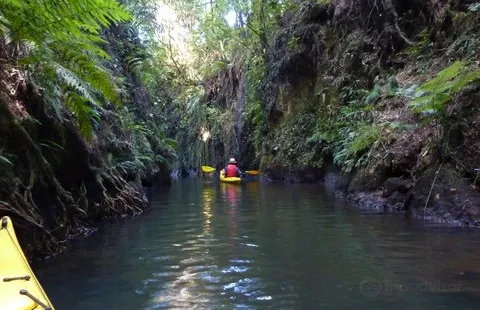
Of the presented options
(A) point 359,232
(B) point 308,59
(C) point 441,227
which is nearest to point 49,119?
(A) point 359,232

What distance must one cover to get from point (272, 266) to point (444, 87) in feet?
14.2

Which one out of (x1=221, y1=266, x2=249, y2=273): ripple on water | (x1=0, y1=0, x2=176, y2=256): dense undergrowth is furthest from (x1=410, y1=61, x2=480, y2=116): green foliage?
(x1=0, y1=0, x2=176, y2=256): dense undergrowth

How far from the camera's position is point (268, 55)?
74.5 ft

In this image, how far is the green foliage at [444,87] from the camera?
7.22 metres

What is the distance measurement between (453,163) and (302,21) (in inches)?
497

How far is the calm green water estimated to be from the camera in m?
4.02

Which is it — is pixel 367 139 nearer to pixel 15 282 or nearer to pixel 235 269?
pixel 235 269

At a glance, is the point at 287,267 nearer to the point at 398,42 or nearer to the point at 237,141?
the point at 398,42

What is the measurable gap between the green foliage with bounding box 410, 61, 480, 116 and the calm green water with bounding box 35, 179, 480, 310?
6.73ft

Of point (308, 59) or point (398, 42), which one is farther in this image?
point (308, 59)

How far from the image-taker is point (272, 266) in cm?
513

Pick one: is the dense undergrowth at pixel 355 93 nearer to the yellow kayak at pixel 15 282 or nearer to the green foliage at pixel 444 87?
the green foliage at pixel 444 87

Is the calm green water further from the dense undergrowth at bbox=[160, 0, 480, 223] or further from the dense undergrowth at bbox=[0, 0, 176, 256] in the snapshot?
the dense undergrowth at bbox=[160, 0, 480, 223]

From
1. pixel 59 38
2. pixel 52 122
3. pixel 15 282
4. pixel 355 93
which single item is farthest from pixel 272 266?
pixel 355 93
